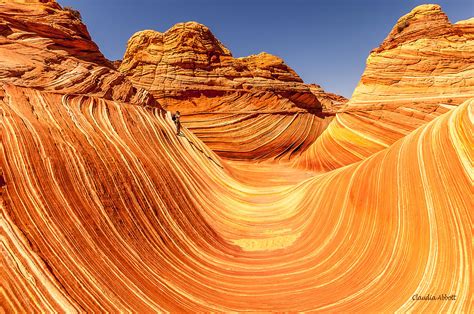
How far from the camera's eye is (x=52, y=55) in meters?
10.2

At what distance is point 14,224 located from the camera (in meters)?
3.39

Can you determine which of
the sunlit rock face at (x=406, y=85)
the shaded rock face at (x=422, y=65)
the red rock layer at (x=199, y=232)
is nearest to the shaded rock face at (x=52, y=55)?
the red rock layer at (x=199, y=232)

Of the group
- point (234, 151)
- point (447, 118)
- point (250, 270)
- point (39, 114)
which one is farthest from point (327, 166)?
point (39, 114)

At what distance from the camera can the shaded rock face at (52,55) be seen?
27.6 feet

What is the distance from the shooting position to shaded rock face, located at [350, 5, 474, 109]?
42.2 ft

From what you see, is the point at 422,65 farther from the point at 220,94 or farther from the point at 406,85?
the point at 220,94

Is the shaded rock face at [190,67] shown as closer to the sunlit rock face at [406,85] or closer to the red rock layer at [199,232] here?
the sunlit rock face at [406,85]

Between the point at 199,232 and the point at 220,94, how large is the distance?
16330 mm

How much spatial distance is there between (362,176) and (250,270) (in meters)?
3.32

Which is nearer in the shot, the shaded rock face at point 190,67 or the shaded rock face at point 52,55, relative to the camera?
the shaded rock face at point 52,55

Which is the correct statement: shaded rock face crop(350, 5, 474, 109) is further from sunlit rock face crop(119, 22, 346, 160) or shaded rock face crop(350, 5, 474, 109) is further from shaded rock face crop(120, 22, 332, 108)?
shaded rock face crop(120, 22, 332, 108)

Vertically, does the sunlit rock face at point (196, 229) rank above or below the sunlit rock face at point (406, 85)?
below

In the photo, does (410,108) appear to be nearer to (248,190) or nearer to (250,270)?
(248,190)
